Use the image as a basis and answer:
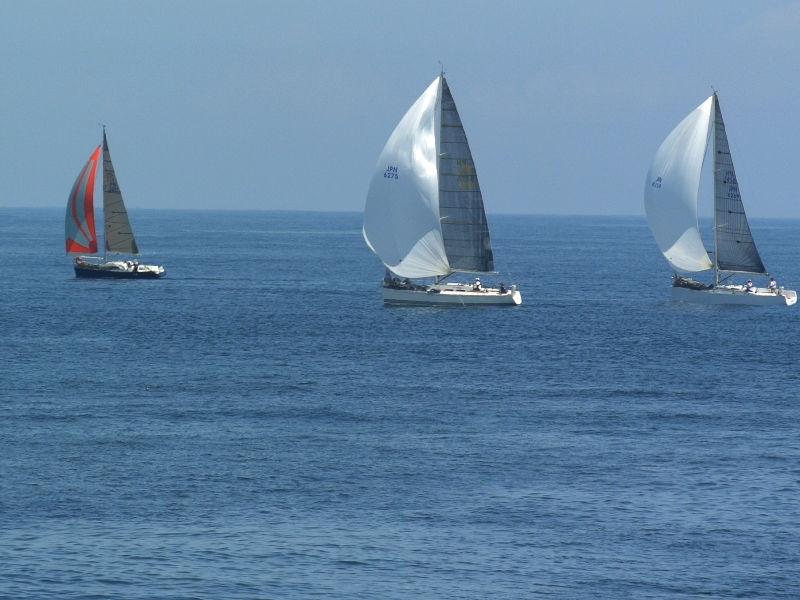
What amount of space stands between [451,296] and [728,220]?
20386 mm

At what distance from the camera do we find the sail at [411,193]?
8606cm

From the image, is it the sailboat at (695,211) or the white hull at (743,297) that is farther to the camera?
the sailboat at (695,211)

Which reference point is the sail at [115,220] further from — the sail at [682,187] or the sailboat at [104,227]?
the sail at [682,187]

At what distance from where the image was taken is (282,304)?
93.8 m

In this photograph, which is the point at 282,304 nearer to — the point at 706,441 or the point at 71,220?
the point at 71,220

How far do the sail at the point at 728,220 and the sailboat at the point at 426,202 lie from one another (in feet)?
50.8

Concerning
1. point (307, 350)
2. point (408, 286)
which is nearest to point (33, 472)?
point (307, 350)

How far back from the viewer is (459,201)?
86938mm

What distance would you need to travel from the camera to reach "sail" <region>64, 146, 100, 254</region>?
110 metres

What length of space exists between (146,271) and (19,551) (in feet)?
247

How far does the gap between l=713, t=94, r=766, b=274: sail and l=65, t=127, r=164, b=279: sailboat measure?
148 ft

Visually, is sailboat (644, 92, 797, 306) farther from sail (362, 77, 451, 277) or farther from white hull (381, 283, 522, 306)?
sail (362, 77, 451, 277)

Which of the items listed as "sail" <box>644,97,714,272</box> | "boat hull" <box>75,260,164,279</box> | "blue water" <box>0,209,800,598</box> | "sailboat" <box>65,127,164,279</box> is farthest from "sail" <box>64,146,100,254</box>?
"sail" <box>644,97,714,272</box>

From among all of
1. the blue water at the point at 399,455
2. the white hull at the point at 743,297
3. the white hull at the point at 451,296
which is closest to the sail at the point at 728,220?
the white hull at the point at 743,297
